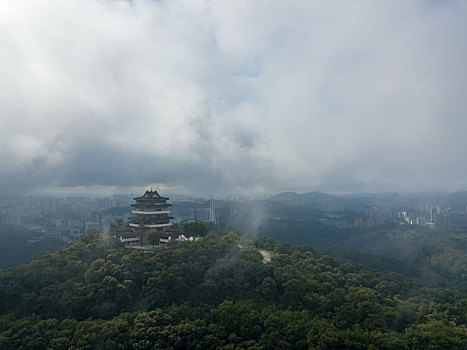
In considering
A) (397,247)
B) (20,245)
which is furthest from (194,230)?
(397,247)

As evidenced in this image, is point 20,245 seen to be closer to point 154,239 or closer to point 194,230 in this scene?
point 154,239

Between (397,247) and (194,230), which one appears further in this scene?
(397,247)

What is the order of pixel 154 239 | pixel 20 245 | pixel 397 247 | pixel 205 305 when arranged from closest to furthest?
pixel 205 305
pixel 154 239
pixel 20 245
pixel 397 247

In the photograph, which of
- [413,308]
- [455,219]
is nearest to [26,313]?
[413,308]

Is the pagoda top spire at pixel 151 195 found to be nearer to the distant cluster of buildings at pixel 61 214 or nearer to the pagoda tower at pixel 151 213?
the pagoda tower at pixel 151 213

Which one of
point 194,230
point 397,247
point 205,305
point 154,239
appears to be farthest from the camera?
point 397,247

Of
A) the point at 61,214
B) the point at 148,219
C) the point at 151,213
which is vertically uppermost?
the point at 151,213

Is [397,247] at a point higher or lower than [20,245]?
lower

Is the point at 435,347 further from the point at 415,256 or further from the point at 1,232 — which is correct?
the point at 1,232
